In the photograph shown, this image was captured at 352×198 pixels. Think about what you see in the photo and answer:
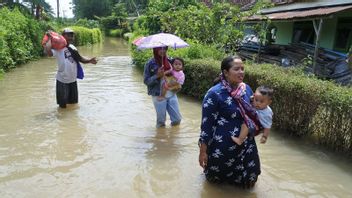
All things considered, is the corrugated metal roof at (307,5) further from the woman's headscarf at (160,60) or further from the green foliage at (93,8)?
the green foliage at (93,8)

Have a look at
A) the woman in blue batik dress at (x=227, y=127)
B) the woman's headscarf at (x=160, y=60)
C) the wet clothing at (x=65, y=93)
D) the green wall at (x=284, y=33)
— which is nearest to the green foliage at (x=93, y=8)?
the green wall at (x=284, y=33)

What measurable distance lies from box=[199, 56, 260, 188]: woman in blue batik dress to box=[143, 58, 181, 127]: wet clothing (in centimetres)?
243

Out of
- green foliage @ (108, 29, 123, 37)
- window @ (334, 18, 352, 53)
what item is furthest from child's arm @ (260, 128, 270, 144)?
green foliage @ (108, 29, 123, 37)

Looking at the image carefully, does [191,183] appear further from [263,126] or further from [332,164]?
[332,164]

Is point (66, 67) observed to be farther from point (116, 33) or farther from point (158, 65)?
point (116, 33)

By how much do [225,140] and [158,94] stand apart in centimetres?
270

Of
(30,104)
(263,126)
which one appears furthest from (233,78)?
(30,104)

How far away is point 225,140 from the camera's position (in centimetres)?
423

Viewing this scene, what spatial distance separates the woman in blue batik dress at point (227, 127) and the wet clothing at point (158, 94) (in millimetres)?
2426

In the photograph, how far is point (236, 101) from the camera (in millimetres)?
4172

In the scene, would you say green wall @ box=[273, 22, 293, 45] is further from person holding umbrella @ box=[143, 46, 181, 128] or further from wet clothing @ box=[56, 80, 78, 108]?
person holding umbrella @ box=[143, 46, 181, 128]

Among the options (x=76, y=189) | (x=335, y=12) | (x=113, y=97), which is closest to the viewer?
(x=76, y=189)

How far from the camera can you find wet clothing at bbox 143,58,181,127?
21.6ft

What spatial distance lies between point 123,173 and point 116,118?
3.08 metres
